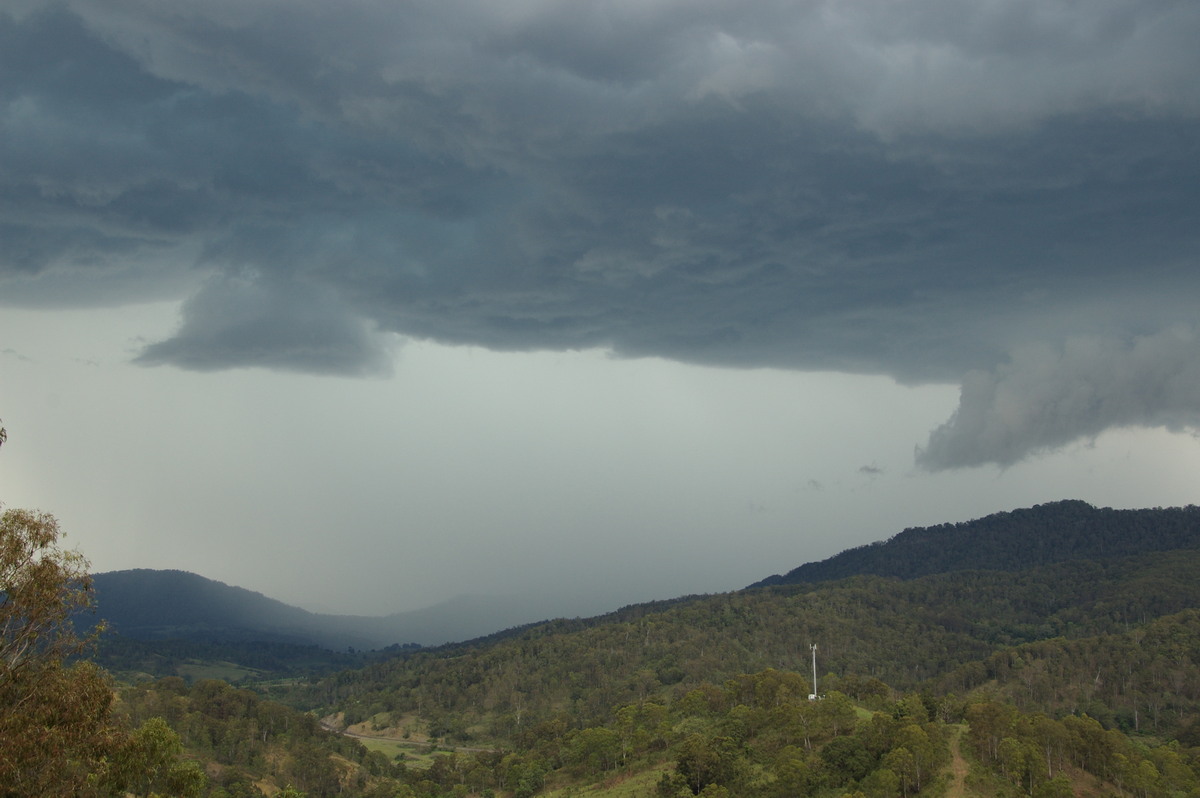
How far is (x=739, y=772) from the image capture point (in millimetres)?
87812

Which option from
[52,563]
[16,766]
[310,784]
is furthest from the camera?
[310,784]

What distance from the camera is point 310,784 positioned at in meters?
133

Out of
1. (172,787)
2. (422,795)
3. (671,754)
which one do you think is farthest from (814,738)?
(172,787)

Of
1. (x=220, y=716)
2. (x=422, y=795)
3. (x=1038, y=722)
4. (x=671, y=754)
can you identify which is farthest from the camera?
(x=220, y=716)

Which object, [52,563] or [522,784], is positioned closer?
[52,563]

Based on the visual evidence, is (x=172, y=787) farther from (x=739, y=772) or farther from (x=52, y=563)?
(x=739, y=772)

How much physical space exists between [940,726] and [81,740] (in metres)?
87.4

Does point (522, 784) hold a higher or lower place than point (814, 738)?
lower

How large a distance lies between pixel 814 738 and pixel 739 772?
43.2ft

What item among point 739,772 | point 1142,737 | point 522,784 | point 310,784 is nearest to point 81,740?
point 739,772

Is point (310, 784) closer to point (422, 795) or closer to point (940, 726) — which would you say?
point (422, 795)

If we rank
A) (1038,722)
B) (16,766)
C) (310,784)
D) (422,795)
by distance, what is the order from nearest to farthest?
(16,766), (1038,722), (422,795), (310,784)

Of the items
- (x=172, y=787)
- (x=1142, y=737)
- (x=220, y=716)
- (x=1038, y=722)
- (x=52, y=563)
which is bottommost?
(x=1142, y=737)

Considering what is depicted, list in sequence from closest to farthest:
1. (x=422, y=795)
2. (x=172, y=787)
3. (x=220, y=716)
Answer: (x=172, y=787), (x=422, y=795), (x=220, y=716)
